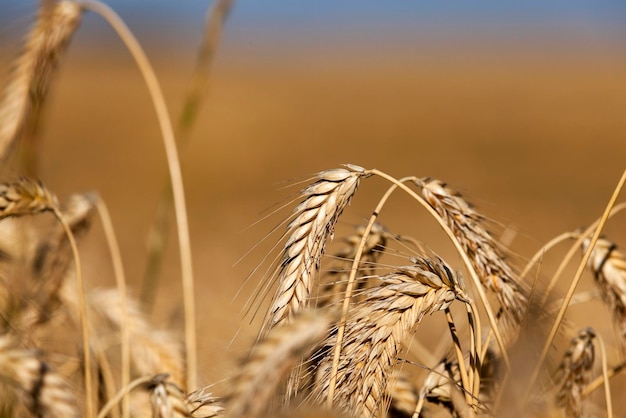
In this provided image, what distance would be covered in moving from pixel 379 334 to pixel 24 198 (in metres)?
0.72

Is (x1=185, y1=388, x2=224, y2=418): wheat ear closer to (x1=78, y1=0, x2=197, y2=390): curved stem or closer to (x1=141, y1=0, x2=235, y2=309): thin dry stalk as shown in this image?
(x1=78, y1=0, x2=197, y2=390): curved stem

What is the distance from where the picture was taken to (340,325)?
1.02 m

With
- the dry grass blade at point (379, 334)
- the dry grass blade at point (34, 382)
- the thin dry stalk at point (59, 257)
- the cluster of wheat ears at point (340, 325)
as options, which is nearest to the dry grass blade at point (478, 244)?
the cluster of wheat ears at point (340, 325)

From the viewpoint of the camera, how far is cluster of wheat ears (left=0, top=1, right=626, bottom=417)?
35.5 inches

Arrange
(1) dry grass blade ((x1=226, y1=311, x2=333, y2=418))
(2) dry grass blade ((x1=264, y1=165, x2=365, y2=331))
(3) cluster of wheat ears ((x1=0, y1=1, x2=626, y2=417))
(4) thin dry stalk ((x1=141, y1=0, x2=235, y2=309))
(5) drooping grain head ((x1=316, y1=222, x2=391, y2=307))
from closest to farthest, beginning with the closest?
1. (1) dry grass blade ((x1=226, y1=311, x2=333, y2=418))
2. (3) cluster of wheat ears ((x1=0, y1=1, x2=626, y2=417))
3. (2) dry grass blade ((x1=264, y1=165, x2=365, y2=331))
4. (5) drooping grain head ((x1=316, y1=222, x2=391, y2=307))
5. (4) thin dry stalk ((x1=141, y1=0, x2=235, y2=309))

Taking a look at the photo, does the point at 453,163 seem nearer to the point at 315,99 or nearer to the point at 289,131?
the point at 289,131

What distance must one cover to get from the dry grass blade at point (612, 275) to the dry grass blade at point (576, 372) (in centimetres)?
7

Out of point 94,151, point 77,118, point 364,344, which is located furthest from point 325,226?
point 77,118

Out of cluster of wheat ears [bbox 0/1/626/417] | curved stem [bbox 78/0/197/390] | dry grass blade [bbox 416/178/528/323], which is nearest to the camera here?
cluster of wheat ears [bbox 0/1/626/417]

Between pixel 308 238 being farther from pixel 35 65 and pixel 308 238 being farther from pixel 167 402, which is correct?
pixel 35 65

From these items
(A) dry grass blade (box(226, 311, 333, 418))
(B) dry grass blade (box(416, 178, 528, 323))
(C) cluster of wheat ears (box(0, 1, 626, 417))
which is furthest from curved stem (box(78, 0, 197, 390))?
(A) dry grass blade (box(226, 311, 333, 418))

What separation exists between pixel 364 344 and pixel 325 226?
0.62ft

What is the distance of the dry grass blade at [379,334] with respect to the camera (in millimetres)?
1050

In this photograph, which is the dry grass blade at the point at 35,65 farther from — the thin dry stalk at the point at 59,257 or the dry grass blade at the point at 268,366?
the dry grass blade at the point at 268,366
